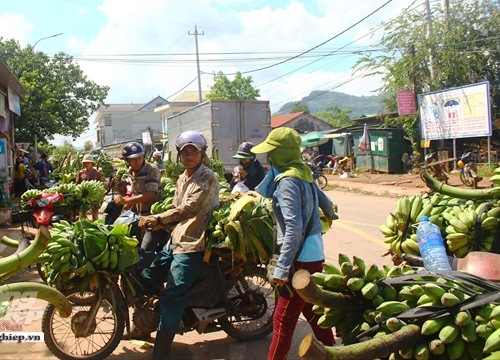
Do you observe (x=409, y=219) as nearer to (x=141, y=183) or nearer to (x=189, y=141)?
(x=189, y=141)

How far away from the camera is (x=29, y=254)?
60.9 inches

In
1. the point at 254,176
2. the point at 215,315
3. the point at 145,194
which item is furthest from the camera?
the point at 254,176

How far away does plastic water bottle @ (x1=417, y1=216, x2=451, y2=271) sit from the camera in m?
2.85

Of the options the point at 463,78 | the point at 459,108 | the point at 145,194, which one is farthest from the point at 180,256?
the point at 463,78

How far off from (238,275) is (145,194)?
5.16ft

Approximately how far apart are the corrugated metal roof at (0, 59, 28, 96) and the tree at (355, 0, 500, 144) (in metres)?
16.9

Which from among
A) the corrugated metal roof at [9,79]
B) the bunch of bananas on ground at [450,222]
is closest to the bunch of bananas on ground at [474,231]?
the bunch of bananas on ground at [450,222]

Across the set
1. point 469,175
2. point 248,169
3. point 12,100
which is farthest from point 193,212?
point 469,175

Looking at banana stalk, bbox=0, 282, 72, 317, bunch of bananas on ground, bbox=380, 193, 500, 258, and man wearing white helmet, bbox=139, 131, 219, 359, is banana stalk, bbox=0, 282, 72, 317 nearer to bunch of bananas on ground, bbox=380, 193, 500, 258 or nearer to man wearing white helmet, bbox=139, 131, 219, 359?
bunch of bananas on ground, bbox=380, 193, 500, 258

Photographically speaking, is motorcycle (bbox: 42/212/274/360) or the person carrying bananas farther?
the person carrying bananas

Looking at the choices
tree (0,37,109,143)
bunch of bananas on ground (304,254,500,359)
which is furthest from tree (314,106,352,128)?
bunch of bananas on ground (304,254,500,359)

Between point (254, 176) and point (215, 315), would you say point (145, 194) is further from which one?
point (254, 176)

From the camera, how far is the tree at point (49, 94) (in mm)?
28312

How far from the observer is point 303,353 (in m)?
1.44
